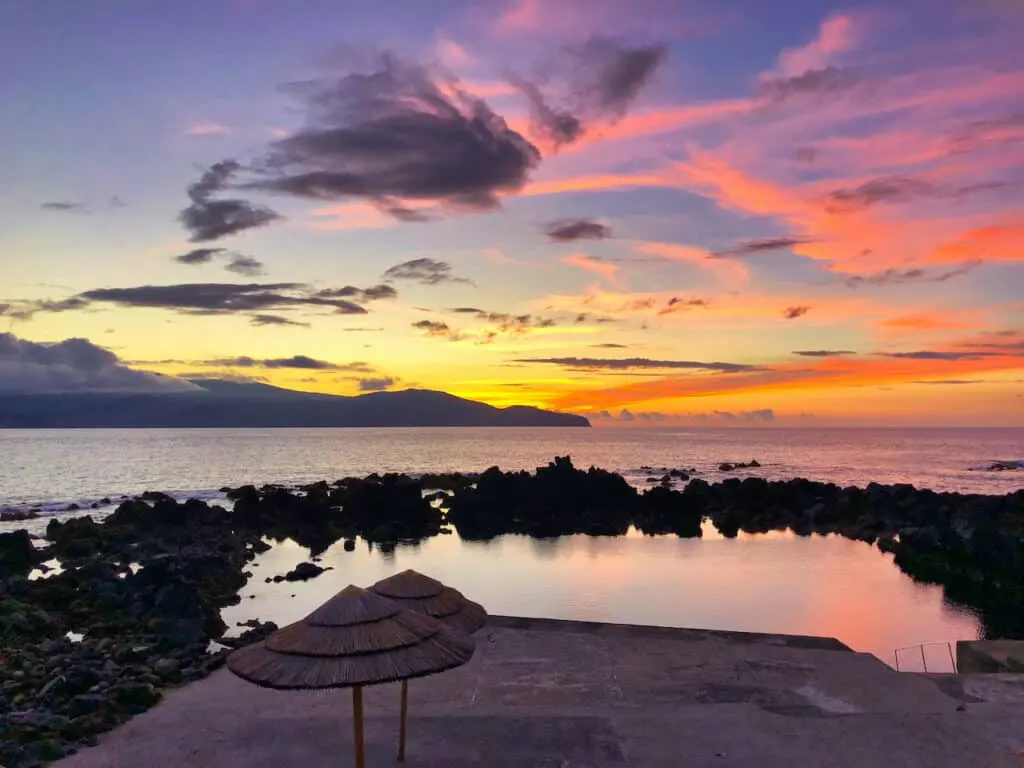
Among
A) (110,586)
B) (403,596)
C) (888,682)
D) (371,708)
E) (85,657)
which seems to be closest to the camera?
(403,596)

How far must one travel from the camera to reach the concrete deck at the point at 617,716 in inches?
365

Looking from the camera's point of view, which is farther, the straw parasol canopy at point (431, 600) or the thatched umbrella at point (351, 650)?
the straw parasol canopy at point (431, 600)

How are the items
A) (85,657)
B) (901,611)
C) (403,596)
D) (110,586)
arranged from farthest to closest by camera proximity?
(901,611), (110,586), (85,657), (403,596)

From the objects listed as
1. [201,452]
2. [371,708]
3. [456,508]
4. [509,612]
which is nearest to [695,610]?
[509,612]

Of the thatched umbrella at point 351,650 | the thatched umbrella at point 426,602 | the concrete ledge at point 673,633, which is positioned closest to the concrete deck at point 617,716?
the concrete ledge at point 673,633

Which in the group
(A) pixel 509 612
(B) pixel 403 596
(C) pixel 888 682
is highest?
(B) pixel 403 596

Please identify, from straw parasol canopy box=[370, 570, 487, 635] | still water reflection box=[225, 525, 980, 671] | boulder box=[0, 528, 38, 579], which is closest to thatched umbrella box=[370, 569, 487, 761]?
straw parasol canopy box=[370, 570, 487, 635]

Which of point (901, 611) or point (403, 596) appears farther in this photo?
point (901, 611)

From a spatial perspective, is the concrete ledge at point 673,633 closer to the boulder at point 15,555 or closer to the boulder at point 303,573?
the boulder at point 303,573

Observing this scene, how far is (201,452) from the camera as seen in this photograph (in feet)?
445

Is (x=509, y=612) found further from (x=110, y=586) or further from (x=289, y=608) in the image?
(x=110, y=586)

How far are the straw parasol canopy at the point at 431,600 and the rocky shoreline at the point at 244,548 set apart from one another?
487 centimetres

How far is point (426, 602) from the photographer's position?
933cm

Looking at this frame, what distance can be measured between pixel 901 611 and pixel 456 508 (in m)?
26.8
